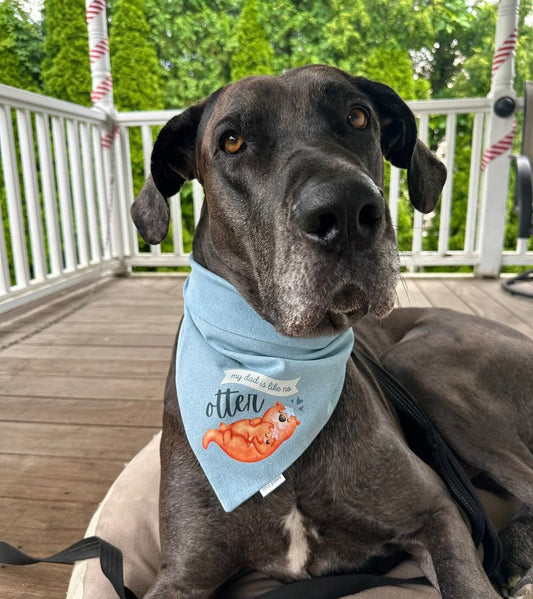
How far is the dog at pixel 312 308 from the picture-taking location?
1.15 m

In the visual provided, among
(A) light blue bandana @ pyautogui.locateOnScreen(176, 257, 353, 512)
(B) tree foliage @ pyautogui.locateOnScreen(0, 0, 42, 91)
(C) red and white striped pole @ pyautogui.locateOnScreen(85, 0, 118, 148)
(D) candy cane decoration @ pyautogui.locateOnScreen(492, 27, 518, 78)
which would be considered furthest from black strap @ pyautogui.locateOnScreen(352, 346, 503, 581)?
(B) tree foliage @ pyautogui.locateOnScreen(0, 0, 42, 91)

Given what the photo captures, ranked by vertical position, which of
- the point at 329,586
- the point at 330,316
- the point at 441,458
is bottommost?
the point at 329,586

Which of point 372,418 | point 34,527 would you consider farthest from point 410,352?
point 34,527

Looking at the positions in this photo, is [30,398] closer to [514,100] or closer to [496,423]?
[496,423]

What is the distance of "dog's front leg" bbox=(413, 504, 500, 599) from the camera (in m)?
1.25

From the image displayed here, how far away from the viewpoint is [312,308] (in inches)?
46.5

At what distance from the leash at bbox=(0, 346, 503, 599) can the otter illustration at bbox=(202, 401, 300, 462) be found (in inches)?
11.7

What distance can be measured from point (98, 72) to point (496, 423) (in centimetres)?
Answer: 472

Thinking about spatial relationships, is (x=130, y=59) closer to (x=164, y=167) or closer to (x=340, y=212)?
(x=164, y=167)

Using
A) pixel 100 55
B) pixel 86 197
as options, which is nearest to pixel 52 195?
pixel 86 197

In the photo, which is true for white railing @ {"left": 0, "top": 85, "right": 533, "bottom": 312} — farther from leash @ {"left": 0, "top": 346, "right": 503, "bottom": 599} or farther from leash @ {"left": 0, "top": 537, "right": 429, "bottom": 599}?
leash @ {"left": 0, "top": 537, "right": 429, "bottom": 599}

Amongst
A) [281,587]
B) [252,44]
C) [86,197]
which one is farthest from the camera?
[252,44]

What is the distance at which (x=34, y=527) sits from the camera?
1744 mm

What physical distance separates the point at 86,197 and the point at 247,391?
4399 millimetres
